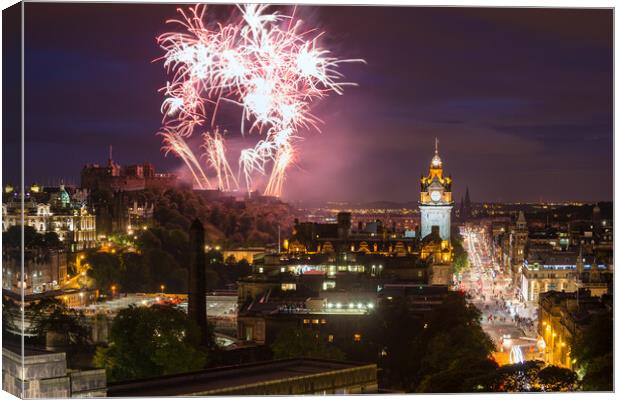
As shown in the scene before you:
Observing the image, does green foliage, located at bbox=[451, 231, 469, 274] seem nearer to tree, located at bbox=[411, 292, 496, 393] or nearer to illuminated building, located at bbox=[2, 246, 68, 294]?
illuminated building, located at bbox=[2, 246, 68, 294]

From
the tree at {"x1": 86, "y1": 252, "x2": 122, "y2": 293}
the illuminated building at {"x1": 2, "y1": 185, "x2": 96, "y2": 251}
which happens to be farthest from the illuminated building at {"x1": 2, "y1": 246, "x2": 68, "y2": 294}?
the illuminated building at {"x1": 2, "y1": 185, "x2": 96, "y2": 251}

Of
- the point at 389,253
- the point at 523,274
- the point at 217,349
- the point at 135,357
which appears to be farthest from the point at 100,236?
the point at 135,357

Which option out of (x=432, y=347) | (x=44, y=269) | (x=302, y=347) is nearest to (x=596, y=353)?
(x=432, y=347)

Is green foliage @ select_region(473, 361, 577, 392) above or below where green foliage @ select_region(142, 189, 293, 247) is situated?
below

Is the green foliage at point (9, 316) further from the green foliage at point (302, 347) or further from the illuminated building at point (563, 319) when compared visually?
the illuminated building at point (563, 319)

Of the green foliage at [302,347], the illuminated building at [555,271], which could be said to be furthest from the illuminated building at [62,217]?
the illuminated building at [555,271]

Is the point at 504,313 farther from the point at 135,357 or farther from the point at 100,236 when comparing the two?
the point at 100,236

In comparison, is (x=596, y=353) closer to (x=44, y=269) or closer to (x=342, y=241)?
(x=44, y=269)
